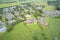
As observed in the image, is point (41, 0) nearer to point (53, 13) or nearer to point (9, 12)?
point (53, 13)

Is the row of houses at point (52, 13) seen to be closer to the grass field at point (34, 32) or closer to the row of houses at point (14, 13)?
the grass field at point (34, 32)

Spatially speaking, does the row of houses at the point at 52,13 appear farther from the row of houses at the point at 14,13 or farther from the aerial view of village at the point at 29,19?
the row of houses at the point at 14,13

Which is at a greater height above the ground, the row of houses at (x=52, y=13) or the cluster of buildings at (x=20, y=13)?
the cluster of buildings at (x=20, y=13)

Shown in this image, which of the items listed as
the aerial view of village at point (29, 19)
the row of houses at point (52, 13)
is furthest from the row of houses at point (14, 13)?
the row of houses at point (52, 13)

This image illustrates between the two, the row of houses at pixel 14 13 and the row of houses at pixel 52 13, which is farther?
the row of houses at pixel 52 13


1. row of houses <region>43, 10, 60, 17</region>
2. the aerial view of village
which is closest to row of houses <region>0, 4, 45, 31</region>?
the aerial view of village

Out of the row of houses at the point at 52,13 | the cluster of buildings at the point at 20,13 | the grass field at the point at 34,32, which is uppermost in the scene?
the cluster of buildings at the point at 20,13

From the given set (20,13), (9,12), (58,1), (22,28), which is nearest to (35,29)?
(22,28)

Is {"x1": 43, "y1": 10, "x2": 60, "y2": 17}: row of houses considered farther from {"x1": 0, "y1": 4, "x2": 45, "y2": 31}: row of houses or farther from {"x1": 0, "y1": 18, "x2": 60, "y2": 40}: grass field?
{"x1": 0, "y1": 4, "x2": 45, "y2": 31}: row of houses
